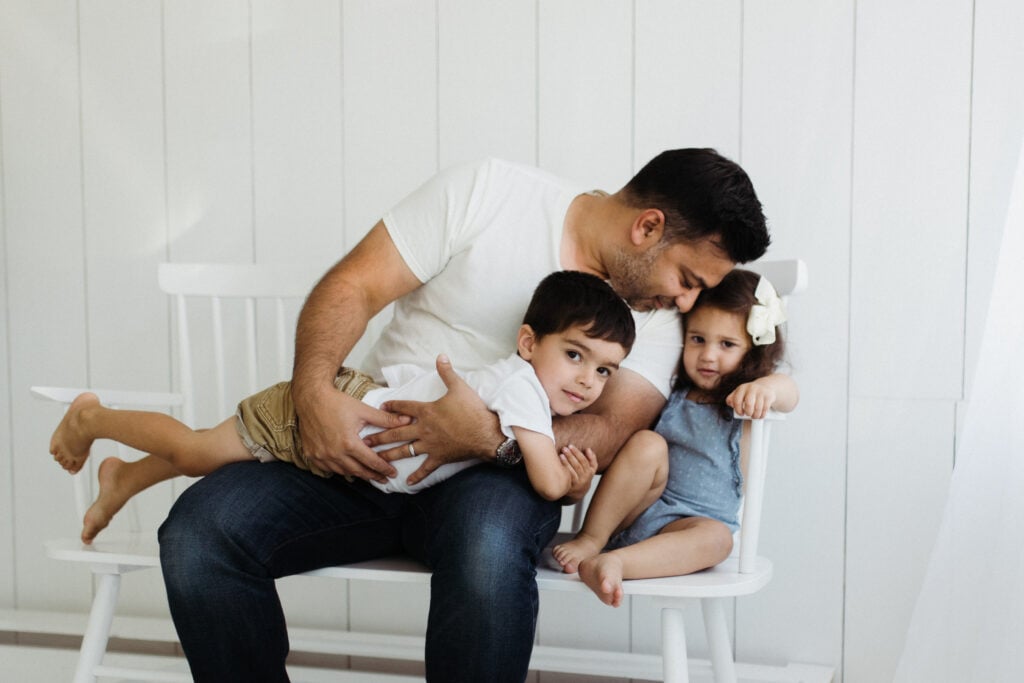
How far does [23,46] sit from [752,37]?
1.59 meters

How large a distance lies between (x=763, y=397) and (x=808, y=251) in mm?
667

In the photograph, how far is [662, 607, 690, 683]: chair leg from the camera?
1416 millimetres

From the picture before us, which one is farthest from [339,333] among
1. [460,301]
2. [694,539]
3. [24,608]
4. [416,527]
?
[24,608]

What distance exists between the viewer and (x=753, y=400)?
1445 millimetres

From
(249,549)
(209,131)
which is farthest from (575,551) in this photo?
(209,131)

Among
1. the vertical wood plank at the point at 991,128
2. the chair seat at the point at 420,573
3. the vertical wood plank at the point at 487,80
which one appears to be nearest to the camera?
the chair seat at the point at 420,573

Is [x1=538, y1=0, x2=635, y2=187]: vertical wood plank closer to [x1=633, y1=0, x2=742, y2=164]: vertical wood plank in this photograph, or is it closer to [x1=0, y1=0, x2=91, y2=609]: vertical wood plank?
[x1=633, y1=0, x2=742, y2=164]: vertical wood plank

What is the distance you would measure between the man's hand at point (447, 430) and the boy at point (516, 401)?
2 centimetres

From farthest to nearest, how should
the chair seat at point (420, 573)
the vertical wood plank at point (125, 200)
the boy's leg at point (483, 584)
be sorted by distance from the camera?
the vertical wood plank at point (125, 200)
the chair seat at point (420, 573)
the boy's leg at point (483, 584)

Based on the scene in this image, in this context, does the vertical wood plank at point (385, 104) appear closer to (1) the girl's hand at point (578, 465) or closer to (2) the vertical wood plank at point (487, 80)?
(2) the vertical wood plank at point (487, 80)

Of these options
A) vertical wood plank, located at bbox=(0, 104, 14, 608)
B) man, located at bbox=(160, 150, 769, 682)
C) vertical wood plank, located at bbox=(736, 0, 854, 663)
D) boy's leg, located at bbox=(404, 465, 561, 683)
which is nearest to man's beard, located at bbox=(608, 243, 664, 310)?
man, located at bbox=(160, 150, 769, 682)

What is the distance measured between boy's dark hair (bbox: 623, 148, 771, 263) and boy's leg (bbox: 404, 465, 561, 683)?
45 cm

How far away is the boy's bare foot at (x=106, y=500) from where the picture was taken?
63.4 inches

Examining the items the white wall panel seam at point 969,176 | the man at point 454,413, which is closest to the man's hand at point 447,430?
the man at point 454,413
